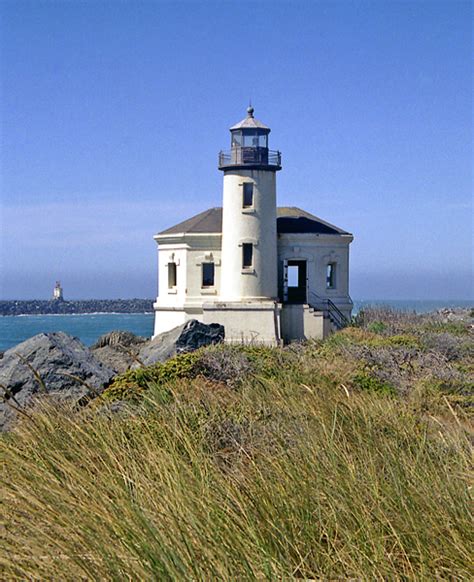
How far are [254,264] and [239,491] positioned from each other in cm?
2536

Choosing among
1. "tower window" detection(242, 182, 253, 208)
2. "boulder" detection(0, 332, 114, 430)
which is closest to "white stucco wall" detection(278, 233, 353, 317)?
"tower window" detection(242, 182, 253, 208)

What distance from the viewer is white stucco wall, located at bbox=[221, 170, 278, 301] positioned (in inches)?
1198

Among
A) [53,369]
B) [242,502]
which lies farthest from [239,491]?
[53,369]

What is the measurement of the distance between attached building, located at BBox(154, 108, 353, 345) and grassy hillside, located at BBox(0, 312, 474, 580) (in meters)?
21.9

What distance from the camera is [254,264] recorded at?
99.7 feet

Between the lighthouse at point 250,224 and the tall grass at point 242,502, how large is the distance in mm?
23489

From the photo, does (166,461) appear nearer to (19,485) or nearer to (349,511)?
(19,485)

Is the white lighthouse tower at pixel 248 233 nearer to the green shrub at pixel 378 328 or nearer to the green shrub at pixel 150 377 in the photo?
the green shrub at pixel 378 328

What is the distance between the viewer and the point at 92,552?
4141 mm

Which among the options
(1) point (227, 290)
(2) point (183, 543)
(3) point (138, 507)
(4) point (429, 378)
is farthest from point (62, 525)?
(1) point (227, 290)

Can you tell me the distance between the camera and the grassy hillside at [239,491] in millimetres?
4176

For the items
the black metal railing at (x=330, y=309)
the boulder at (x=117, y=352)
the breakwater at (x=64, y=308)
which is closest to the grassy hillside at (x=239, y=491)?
the boulder at (x=117, y=352)

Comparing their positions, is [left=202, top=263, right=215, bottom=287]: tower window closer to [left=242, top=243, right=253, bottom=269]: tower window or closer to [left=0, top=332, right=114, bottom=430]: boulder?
[left=242, top=243, right=253, bottom=269]: tower window

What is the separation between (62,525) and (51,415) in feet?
8.93
